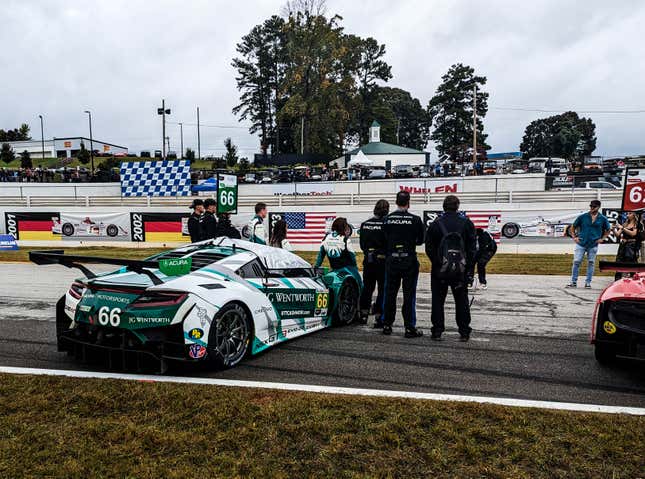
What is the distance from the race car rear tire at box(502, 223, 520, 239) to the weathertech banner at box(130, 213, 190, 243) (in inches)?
422

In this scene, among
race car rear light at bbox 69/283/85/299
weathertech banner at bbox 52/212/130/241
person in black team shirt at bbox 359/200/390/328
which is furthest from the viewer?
weathertech banner at bbox 52/212/130/241

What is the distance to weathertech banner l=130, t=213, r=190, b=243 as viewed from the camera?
1880cm

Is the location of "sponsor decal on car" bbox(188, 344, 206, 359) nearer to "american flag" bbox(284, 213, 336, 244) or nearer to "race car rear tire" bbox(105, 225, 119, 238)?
"american flag" bbox(284, 213, 336, 244)

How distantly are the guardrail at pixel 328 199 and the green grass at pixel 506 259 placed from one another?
18.2 ft

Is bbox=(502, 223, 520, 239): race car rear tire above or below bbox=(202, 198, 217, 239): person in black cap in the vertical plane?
below

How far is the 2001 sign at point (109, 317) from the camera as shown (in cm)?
479

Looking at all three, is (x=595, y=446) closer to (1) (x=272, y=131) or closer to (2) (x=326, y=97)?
(2) (x=326, y=97)

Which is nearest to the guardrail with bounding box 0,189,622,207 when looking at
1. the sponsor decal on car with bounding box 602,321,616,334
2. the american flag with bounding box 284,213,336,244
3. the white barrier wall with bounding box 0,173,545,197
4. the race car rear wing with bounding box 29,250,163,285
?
the white barrier wall with bounding box 0,173,545,197

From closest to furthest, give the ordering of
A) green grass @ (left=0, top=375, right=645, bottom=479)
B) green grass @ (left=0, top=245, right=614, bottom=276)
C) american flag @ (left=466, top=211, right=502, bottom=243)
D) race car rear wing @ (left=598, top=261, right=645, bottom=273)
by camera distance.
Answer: green grass @ (left=0, top=375, right=645, bottom=479) → race car rear wing @ (left=598, top=261, right=645, bottom=273) → green grass @ (left=0, top=245, right=614, bottom=276) → american flag @ (left=466, top=211, right=502, bottom=243)

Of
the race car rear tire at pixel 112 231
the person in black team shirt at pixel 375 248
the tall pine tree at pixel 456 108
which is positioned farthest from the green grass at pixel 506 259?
the tall pine tree at pixel 456 108

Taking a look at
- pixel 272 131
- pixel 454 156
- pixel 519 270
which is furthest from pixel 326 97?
pixel 519 270

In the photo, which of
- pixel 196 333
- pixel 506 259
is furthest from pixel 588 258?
pixel 196 333

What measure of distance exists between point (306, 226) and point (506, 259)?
666 cm

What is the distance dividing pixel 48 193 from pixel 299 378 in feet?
105
